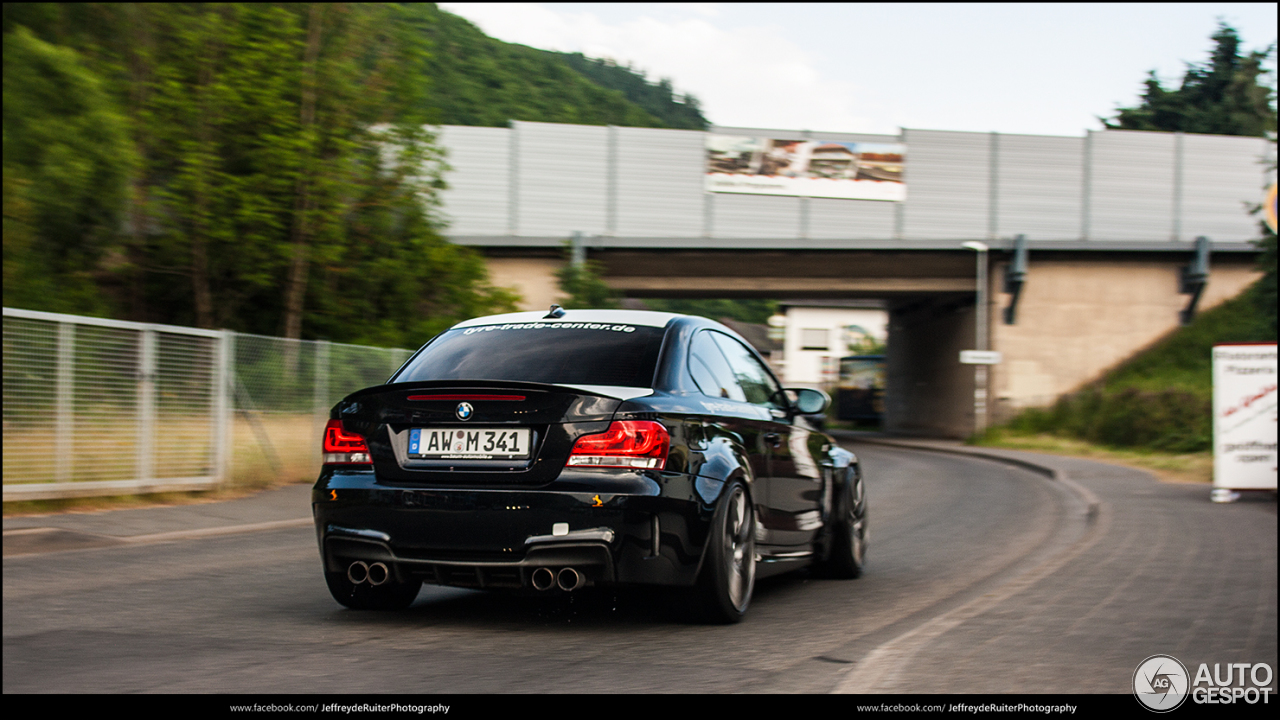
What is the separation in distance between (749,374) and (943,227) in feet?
124

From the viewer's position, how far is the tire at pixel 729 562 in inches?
226

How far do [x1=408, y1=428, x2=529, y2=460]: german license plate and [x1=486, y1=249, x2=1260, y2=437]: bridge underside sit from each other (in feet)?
121

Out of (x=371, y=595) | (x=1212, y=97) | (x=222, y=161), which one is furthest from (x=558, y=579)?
(x=1212, y=97)

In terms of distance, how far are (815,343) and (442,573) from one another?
117 meters

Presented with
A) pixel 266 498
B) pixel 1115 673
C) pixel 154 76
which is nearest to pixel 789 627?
pixel 1115 673

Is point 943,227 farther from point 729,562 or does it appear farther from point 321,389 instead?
point 729,562

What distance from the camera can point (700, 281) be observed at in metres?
43.7

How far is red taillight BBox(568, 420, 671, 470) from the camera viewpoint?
17.8 feet

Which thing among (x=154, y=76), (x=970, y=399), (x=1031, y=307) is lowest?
(x=970, y=399)

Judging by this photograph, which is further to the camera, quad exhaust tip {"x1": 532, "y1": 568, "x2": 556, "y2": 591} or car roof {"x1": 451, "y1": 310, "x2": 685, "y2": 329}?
car roof {"x1": 451, "y1": 310, "x2": 685, "y2": 329}

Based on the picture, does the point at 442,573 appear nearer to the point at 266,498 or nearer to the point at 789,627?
the point at 789,627

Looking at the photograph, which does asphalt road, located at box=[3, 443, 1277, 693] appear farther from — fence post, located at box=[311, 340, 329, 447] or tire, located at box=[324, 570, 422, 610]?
fence post, located at box=[311, 340, 329, 447]

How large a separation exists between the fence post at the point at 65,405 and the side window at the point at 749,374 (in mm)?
7207

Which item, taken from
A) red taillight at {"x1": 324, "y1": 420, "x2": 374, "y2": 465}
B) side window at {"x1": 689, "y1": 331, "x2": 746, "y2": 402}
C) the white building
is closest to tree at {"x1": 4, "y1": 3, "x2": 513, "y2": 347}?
red taillight at {"x1": 324, "y1": 420, "x2": 374, "y2": 465}
